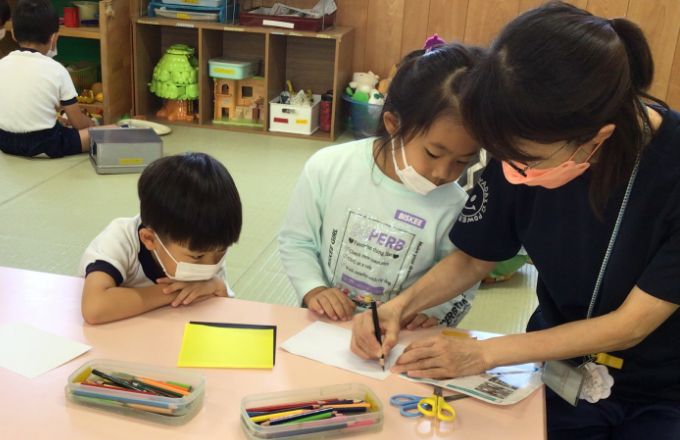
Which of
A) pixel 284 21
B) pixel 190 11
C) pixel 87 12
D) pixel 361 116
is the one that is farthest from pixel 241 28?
pixel 87 12

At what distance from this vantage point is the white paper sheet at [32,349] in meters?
0.93

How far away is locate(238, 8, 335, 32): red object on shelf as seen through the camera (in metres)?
3.85

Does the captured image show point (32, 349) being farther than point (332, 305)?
No

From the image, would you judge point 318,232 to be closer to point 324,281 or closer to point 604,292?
point 324,281

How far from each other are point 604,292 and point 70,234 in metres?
2.03

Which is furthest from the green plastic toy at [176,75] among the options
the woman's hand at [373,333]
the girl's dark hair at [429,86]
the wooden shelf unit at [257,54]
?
the woman's hand at [373,333]

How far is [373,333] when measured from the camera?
105 cm

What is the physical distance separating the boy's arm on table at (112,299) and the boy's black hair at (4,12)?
3.23 metres

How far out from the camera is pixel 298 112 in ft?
13.2

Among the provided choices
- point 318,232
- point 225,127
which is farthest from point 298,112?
point 318,232

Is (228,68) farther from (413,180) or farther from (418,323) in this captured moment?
(418,323)

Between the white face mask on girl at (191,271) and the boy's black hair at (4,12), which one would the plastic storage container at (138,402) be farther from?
the boy's black hair at (4,12)

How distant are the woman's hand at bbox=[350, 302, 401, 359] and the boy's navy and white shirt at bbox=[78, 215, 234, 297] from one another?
36cm

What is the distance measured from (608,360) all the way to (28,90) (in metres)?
3.00
